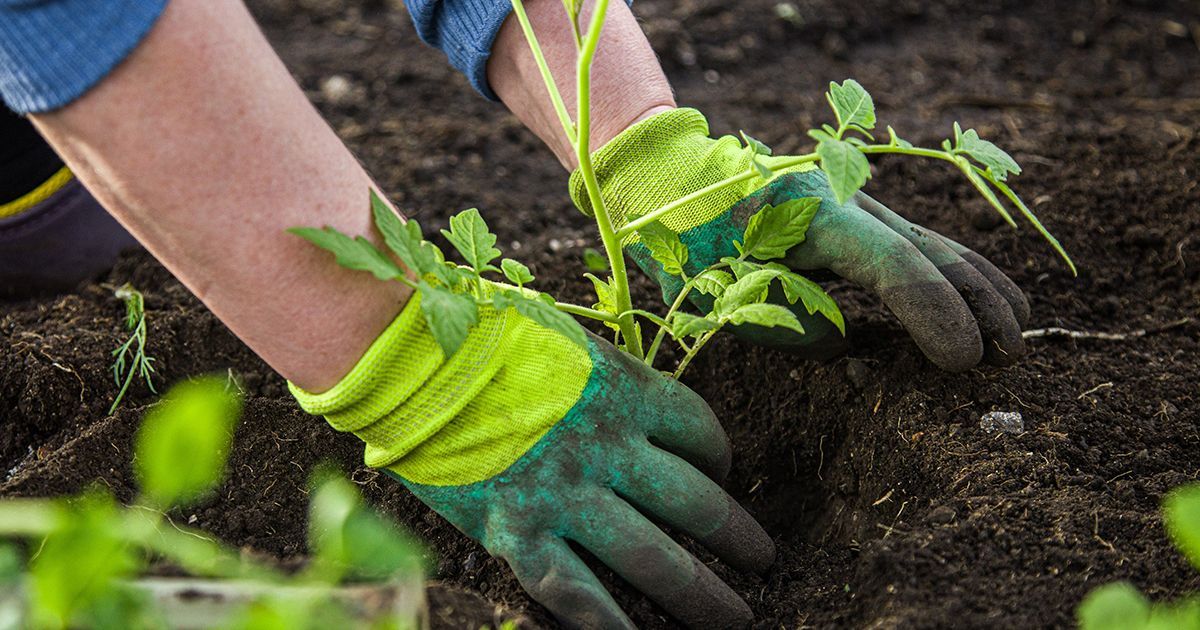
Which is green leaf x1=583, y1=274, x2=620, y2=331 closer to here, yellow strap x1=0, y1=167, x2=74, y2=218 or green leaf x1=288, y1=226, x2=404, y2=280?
green leaf x1=288, y1=226, x2=404, y2=280

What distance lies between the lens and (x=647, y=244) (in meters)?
1.59

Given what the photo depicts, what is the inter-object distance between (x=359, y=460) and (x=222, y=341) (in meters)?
0.45

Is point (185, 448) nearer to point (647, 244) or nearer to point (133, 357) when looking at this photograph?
point (647, 244)

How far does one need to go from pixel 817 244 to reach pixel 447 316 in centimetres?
64

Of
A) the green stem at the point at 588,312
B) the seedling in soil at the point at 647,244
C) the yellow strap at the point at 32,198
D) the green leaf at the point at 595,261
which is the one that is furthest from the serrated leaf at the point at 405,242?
the yellow strap at the point at 32,198

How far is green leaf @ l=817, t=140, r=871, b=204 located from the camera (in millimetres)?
Answer: 1244

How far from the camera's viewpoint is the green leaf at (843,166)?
4.08 feet

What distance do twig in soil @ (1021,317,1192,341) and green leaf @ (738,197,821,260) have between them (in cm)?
58

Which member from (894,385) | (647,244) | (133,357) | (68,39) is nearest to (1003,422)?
(894,385)

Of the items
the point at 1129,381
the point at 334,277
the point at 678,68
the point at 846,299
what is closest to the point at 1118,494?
the point at 1129,381

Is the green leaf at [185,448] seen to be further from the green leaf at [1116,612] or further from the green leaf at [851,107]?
the green leaf at [851,107]

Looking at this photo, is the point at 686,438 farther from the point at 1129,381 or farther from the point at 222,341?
the point at 222,341

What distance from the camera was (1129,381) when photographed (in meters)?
1.81

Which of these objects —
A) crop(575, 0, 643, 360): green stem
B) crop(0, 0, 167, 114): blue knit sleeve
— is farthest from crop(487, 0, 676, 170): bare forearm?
crop(0, 0, 167, 114): blue knit sleeve
